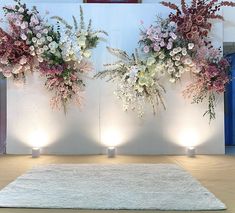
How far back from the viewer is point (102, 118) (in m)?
5.02

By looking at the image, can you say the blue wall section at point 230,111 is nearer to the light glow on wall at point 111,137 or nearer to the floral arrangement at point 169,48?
the floral arrangement at point 169,48

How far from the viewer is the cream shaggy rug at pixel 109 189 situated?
2670 mm

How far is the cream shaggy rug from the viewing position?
8.76ft

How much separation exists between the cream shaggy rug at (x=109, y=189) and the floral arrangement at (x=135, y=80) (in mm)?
1194

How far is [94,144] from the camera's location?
16.5 feet

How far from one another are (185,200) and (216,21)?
3.15 m

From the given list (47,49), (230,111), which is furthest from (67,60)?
(230,111)

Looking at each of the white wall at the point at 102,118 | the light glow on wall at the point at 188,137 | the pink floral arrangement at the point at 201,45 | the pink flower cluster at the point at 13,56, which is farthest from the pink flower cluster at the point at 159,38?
the pink flower cluster at the point at 13,56

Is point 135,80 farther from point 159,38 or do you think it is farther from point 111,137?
point 111,137

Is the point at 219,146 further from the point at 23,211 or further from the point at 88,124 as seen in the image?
the point at 23,211

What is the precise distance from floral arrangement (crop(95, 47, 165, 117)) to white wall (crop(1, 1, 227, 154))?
12 centimetres

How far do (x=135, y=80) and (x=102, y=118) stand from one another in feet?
2.45

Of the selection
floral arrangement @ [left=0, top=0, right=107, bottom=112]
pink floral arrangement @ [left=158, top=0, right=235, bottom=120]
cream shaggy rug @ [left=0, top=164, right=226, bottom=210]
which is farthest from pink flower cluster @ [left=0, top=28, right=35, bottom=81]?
pink floral arrangement @ [left=158, top=0, right=235, bottom=120]

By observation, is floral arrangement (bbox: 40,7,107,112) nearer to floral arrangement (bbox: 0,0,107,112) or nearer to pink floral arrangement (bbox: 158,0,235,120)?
floral arrangement (bbox: 0,0,107,112)
